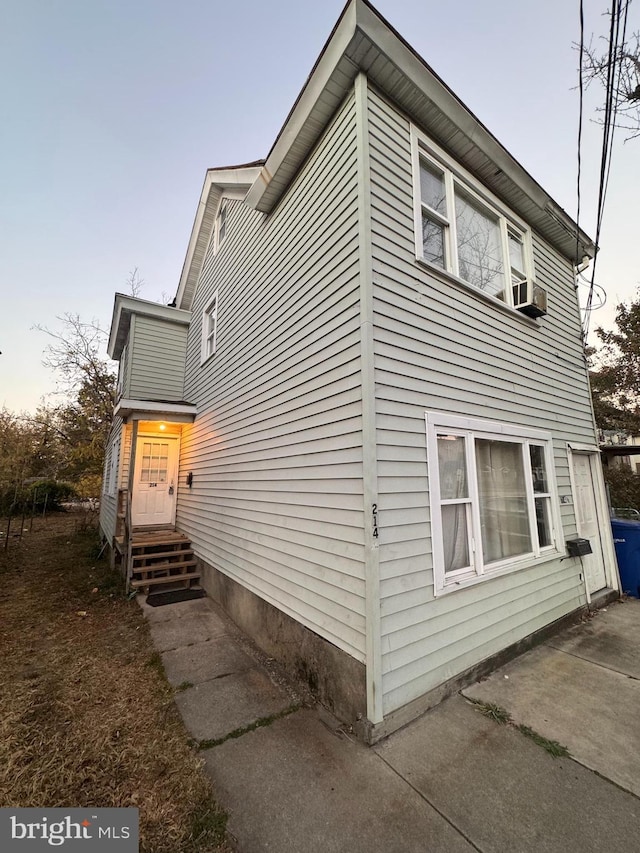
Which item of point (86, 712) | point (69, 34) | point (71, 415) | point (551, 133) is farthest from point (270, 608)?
point (71, 415)

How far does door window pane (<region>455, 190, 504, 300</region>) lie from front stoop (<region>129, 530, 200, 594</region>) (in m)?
6.77

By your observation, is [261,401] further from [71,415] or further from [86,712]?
[71,415]

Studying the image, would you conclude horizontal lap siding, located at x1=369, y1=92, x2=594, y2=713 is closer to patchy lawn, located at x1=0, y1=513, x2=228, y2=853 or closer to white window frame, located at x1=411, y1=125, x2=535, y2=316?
white window frame, located at x1=411, y1=125, x2=535, y2=316

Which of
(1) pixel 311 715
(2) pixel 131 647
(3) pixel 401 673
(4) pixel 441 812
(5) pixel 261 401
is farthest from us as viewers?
(5) pixel 261 401

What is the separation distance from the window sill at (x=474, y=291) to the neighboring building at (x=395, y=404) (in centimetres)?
3

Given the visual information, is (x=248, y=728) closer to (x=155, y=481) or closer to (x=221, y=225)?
(x=155, y=481)

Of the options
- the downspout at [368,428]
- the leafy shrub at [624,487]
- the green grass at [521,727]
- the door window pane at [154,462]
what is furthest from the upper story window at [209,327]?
the leafy shrub at [624,487]

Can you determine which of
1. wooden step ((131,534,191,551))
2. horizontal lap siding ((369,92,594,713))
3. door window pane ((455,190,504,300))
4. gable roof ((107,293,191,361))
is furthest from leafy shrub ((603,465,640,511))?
gable roof ((107,293,191,361))

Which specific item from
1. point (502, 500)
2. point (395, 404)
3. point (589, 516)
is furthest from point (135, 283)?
point (589, 516)

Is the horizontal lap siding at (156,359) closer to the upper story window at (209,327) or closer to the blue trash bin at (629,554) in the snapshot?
the upper story window at (209,327)

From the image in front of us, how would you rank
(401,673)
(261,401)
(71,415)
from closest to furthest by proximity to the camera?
(401,673), (261,401), (71,415)

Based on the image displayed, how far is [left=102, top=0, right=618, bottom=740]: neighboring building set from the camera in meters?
2.82

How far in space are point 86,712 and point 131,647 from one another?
1.32 metres

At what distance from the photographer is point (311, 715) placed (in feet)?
9.39
